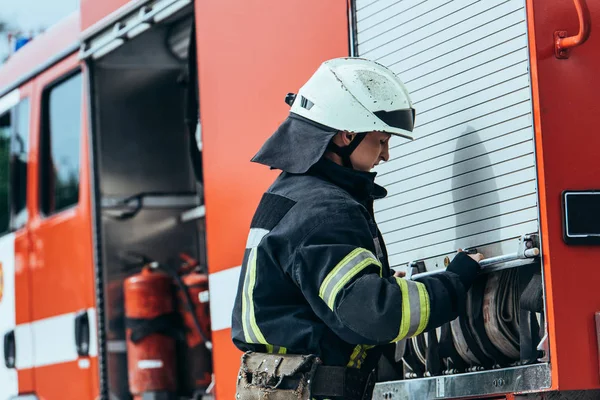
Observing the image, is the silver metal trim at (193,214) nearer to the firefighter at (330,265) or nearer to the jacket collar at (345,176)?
the firefighter at (330,265)

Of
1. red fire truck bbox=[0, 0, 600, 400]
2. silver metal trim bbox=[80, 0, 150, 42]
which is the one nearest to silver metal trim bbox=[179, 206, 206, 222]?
red fire truck bbox=[0, 0, 600, 400]

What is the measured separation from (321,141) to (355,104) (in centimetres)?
15

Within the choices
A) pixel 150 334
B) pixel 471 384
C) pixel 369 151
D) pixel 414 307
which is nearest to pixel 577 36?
pixel 369 151

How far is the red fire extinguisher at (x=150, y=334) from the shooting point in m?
5.87

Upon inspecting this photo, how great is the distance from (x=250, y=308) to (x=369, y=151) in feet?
1.94

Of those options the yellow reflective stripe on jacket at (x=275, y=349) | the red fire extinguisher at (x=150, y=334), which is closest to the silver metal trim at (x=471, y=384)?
the yellow reflective stripe on jacket at (x=275, y=349)

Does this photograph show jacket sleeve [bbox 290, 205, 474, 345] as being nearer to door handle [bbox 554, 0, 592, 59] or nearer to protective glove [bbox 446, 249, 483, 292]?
protective glove [bbox 446, 249, 483, 292]

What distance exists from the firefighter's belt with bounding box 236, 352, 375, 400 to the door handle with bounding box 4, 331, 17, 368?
3.63 meters

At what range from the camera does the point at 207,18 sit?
4848mm

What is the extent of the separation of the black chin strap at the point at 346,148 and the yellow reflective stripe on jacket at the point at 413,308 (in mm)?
474

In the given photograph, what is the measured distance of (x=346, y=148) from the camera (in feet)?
11.3

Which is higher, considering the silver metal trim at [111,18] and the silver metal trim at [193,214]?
the silver metal trim at [111,18]

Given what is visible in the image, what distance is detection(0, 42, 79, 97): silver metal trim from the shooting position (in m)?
6.19

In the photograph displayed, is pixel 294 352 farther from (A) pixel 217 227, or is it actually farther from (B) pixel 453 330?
(A) pixel 217 227
